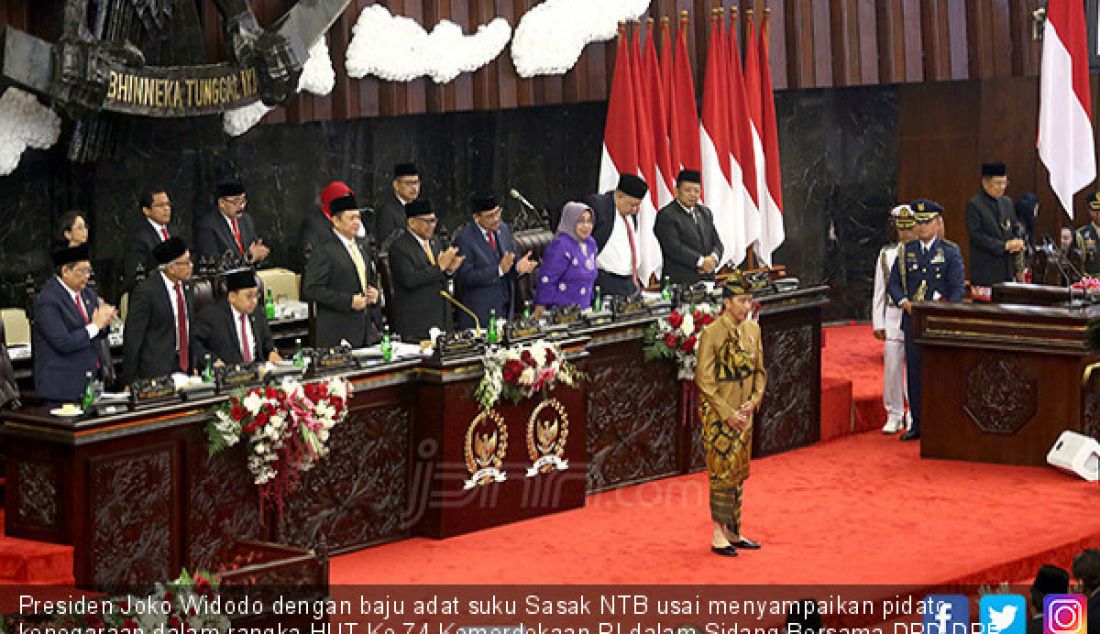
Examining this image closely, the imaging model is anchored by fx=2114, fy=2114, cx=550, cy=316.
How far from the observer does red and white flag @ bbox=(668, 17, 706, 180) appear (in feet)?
48.1

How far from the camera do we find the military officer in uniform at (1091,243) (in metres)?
14.8

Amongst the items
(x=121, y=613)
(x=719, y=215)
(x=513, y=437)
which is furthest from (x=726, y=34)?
(x=121, y=613)

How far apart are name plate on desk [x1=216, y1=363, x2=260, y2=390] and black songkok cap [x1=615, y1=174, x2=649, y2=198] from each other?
135 inches

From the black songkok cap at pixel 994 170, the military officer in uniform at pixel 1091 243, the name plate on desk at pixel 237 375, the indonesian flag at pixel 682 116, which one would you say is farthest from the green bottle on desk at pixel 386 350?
the military officer in uniform at pixel 1091 243

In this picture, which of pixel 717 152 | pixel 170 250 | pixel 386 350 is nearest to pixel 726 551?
pixel 386 350

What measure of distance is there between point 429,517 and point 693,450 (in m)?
2.12

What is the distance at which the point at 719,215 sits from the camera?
14.7 metres

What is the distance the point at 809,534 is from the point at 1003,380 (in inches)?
83.9

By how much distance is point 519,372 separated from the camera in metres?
10.8

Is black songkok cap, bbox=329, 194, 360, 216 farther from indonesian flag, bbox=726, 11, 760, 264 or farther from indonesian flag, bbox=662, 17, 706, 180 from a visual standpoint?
indonesian flag, bbox=726, 11, 760, 264

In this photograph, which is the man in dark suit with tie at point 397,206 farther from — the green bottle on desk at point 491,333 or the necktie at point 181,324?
the necktie at point 181,324

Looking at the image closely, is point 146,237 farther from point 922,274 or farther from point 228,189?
point 922,274

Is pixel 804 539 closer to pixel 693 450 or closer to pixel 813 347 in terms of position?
pixel 693 450

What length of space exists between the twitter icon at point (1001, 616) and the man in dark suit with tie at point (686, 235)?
495 centimetres
